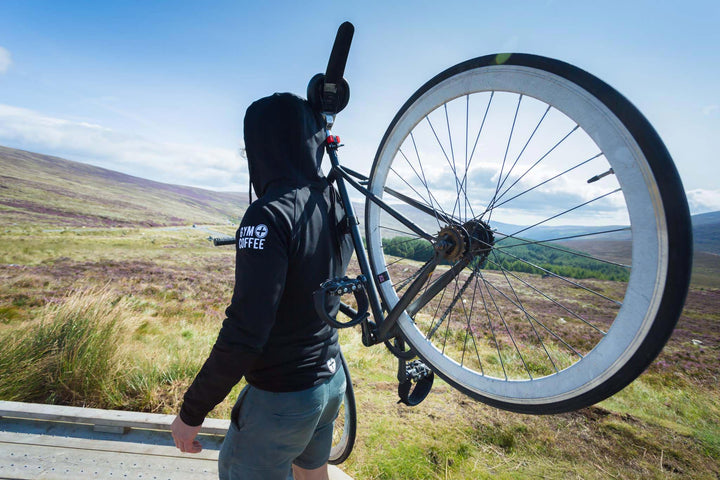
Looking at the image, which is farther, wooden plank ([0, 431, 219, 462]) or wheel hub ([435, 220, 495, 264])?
wooden plank ([0, 431, 219, 462])

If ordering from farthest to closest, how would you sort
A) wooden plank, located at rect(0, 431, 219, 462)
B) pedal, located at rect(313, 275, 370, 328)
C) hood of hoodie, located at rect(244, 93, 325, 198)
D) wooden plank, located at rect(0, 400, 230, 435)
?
wooden plank, located at rect(0, 400, 230, 435) → wooden plank, located at rect(0, 431, 219, 462) → hood of hoodie, located at rect(244, 93, 325, 198) → pedal, located at rect(313, 275, 370, 328)

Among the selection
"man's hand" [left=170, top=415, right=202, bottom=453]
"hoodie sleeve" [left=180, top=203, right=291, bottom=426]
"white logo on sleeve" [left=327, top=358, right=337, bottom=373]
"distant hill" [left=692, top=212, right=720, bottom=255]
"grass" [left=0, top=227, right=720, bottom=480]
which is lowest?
"grass" [left=0, top=227, right=720, bottom=480]

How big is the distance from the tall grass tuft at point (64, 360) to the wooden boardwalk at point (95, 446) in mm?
572

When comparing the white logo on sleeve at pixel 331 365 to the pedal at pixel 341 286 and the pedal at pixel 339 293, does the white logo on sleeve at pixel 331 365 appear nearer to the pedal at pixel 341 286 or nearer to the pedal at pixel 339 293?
the pedal at pixel 339 293

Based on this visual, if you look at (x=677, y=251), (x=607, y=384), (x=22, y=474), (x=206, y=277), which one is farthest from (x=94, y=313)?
(x=206, y=277)

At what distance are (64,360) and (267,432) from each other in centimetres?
368

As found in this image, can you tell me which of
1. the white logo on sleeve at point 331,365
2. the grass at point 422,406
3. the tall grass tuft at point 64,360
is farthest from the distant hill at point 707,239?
the tall grass tuft at point 64,360

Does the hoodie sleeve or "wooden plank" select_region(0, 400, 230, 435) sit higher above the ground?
the hoodie sleeve

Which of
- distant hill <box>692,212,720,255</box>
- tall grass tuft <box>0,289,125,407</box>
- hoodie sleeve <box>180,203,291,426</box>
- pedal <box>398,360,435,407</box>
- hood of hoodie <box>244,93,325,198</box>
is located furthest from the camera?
distant hill <box>692,212,720,255</box>

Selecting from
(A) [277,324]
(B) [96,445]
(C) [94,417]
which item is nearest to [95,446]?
(B) [96,445]

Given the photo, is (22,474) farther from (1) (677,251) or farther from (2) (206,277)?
(2) (206,277)

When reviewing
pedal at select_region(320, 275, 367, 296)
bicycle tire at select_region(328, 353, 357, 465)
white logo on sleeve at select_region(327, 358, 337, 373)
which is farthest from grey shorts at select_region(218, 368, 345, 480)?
bicycle tire at select_region(328, 353, 357, 465)

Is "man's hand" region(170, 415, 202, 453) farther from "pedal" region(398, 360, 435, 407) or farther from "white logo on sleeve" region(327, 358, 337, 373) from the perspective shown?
"pedal" region(398, 360, 435, 407)

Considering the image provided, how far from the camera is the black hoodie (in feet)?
4.35
